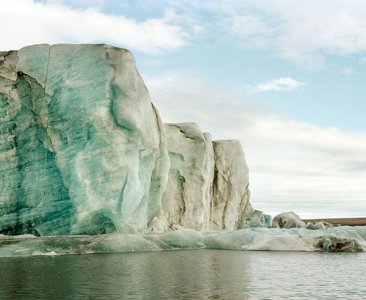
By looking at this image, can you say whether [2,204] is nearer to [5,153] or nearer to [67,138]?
[5,153]

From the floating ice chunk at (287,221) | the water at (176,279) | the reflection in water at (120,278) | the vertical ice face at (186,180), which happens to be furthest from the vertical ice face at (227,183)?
the reflection in water at (120,278)

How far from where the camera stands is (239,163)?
35531mm

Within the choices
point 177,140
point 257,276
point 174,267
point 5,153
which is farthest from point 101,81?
point 257,276

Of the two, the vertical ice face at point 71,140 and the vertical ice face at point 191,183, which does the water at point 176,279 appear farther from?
the vertical ice face at point 191,183

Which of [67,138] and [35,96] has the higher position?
[35,96]

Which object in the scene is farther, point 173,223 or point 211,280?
point 173,223

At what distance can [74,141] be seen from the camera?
2044 centimetres

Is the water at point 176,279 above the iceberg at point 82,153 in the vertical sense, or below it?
below

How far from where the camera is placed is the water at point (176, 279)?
823 cm

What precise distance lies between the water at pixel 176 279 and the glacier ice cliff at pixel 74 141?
5840 mm

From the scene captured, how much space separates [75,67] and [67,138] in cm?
292

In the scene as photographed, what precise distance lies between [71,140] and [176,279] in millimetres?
11405

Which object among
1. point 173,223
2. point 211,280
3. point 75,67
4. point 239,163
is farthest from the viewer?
point 239,163

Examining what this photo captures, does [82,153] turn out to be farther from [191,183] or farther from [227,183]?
[227,183]
